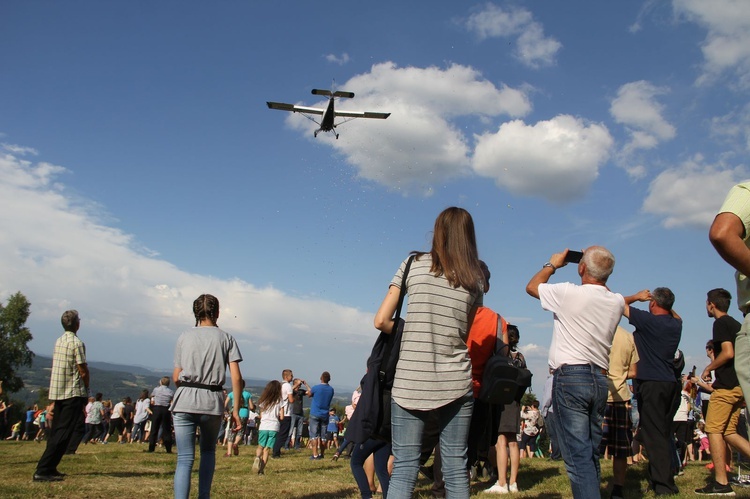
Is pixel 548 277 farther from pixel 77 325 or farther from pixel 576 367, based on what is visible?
pixel 77 325

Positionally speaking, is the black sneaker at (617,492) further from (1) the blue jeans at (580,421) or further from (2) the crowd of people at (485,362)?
(1) the blue jeans at (580,421)

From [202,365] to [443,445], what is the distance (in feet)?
7.74

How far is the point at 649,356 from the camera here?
6.25 metres

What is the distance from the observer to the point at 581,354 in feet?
13.1

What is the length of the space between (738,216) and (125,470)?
401 inches

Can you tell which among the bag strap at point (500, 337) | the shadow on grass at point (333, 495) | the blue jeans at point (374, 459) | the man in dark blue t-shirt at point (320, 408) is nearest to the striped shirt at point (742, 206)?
the bag strap at point (500, 337)

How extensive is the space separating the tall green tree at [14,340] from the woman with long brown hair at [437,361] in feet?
239

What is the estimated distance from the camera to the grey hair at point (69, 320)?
7.52 meters

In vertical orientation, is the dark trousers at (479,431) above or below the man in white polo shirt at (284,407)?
above

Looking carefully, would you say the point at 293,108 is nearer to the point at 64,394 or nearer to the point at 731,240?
the point at 64,394

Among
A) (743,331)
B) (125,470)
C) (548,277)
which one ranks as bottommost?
(125,470)

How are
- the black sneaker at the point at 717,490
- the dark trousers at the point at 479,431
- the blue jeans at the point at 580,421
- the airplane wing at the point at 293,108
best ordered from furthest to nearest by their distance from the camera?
1. the airplane wing at the point at 293,108
2. the black sneaker at the point at 717,490
3. the blue jeans at the point at 580,421
4. the dark trousers at the point at 479,431

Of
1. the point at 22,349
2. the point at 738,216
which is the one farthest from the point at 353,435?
the point at 22,349

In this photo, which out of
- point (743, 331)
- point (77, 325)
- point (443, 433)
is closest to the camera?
point (743, 331)
